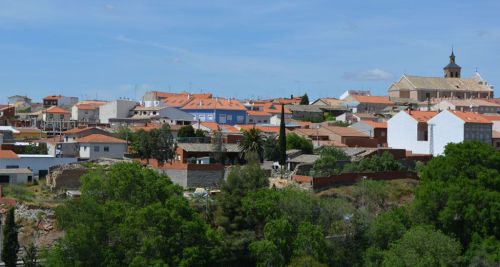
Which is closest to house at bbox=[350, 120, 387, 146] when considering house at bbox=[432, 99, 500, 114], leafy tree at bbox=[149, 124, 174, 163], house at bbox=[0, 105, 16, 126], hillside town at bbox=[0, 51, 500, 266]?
hillside town at bbox=[0, 51, 500, 266]

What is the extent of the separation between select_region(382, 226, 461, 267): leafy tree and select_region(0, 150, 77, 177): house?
20.8 m

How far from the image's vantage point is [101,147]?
48.7 metres

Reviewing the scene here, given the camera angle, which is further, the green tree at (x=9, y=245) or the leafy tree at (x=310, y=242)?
the leafy tree at (x=310, y=242)

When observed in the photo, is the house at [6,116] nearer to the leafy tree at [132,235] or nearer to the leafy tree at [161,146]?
the leafy tree at [161,146]

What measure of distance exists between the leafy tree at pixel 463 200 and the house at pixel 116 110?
43.0 metres

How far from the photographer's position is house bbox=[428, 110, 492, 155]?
185 feet

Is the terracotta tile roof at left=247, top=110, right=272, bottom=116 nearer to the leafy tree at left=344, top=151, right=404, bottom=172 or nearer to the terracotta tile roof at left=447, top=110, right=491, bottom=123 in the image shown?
the terracotta tile roof at left=447, top=110, right=491, bottom=123

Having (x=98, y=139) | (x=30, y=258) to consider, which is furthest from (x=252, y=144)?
(x=30, y=258)

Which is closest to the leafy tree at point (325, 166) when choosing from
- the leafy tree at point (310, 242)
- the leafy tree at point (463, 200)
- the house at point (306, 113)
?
the leafy tree at point (463, 200)

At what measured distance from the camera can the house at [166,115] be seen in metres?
68.9

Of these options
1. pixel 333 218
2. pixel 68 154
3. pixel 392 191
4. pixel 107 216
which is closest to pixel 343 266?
pixel 333 218

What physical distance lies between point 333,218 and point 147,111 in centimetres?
4156

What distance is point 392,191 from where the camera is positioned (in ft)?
145

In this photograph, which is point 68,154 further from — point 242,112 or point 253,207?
point 242,112
